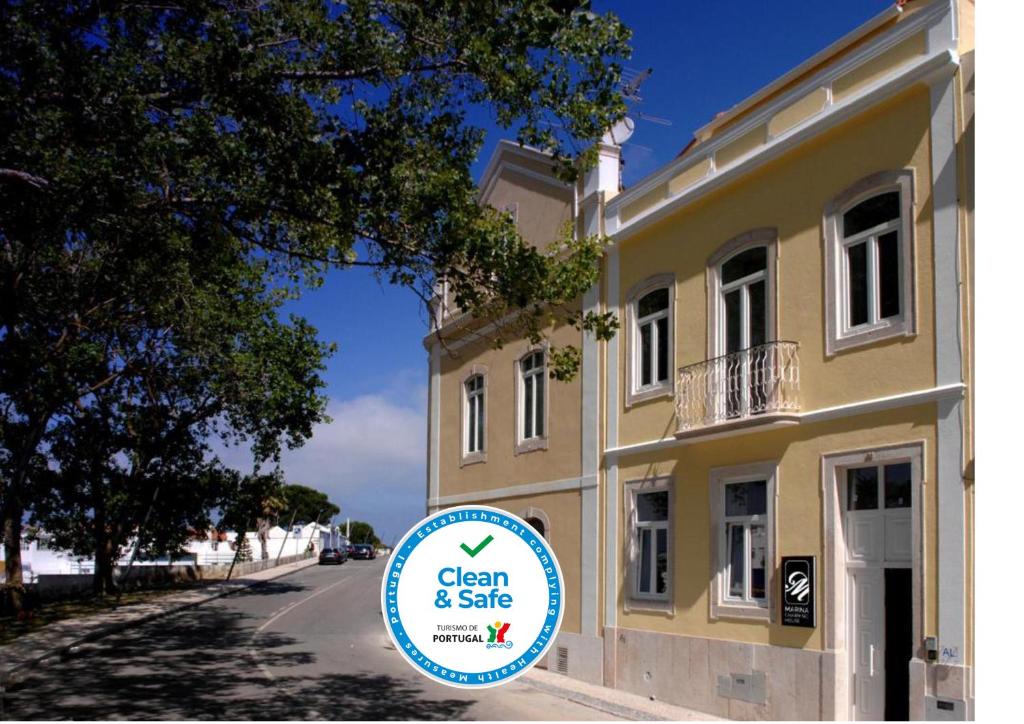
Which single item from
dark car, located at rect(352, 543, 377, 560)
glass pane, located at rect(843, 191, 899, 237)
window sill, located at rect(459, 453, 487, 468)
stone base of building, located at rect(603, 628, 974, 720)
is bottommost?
dark car, located at rect(352, 543, 377, 560)

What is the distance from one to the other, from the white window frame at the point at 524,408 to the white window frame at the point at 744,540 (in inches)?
186

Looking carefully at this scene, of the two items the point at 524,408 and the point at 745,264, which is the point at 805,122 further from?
the point at 524,408

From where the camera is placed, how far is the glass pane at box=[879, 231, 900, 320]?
1130 centimetres

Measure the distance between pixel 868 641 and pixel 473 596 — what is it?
23.9 ft

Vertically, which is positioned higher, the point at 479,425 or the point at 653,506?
the point at 479,425

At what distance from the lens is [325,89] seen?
11.5 m

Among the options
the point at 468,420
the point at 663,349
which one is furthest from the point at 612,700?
the point at 468,420

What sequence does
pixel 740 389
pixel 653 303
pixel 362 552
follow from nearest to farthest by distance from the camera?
pixel 740 389
pixel 653 303
pixel 362 552

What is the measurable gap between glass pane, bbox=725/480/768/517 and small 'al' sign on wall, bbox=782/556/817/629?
91 centimetres

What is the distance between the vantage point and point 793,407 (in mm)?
12352

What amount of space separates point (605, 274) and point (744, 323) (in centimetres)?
341

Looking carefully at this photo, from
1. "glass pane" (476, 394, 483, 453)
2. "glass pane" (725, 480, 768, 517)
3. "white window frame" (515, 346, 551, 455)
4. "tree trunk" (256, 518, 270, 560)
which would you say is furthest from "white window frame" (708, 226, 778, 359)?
"tree trunk" (256, 518, 270, 560)

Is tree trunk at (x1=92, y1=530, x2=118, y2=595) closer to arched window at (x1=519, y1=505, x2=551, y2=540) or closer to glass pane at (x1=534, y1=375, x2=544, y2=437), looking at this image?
arched window at (x1=519, y1=505, x2=551, y2=540)

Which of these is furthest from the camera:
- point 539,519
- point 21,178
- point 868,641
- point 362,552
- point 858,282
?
point 362,552
